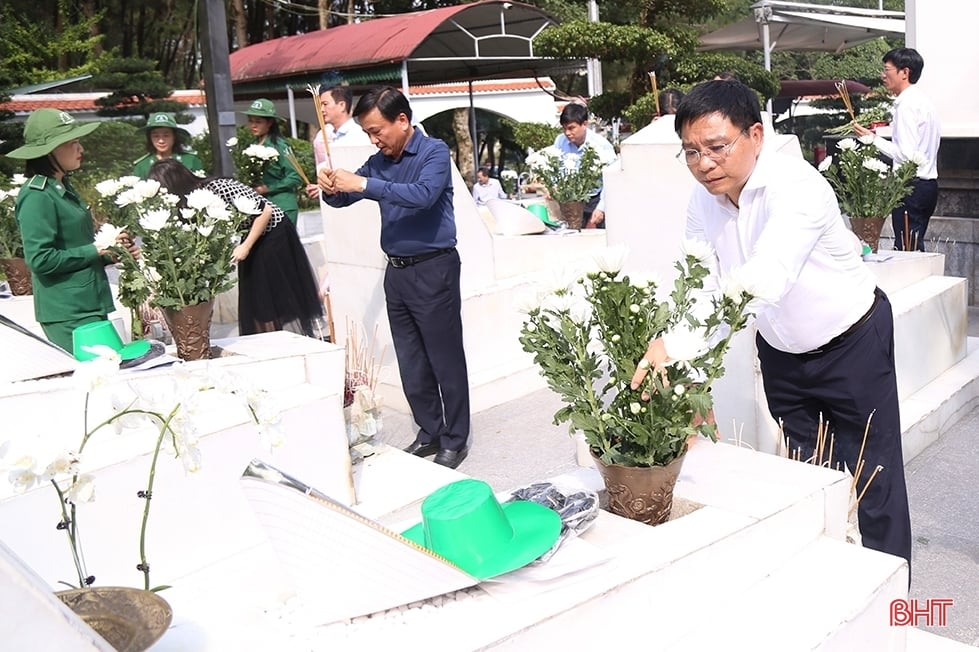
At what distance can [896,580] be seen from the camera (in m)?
1.87

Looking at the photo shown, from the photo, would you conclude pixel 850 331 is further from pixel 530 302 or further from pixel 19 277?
pixel 19 277

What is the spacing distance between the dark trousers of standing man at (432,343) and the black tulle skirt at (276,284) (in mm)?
1024

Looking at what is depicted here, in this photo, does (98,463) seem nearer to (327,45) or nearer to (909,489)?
(909,489)

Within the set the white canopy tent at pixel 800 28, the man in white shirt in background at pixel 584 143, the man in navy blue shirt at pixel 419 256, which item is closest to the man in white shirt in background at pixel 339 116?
the man in navy blue shirt at pixel 419 256

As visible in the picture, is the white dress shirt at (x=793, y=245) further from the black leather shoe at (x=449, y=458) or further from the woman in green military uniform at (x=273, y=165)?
the woman in green military uniform at (x=273, y=165)

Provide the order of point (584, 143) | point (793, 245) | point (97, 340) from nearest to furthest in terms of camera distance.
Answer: point (793, 245)
point (97, 340)
point (584, 143)

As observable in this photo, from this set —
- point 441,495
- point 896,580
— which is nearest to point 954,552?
point 896,580

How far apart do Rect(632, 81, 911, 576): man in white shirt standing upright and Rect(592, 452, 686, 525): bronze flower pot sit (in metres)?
0.45

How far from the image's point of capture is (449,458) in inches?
158

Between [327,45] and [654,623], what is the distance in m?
13.9

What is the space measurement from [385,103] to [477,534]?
93.3 inches

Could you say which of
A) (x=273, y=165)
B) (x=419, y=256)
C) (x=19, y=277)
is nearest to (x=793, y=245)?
(x=419, y=256)

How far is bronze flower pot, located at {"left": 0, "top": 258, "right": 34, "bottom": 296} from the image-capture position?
5230mm

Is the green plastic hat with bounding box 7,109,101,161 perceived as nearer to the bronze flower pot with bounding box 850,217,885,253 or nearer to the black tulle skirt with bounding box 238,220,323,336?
the black tulle skirt with bounding box 238,220,323,336
